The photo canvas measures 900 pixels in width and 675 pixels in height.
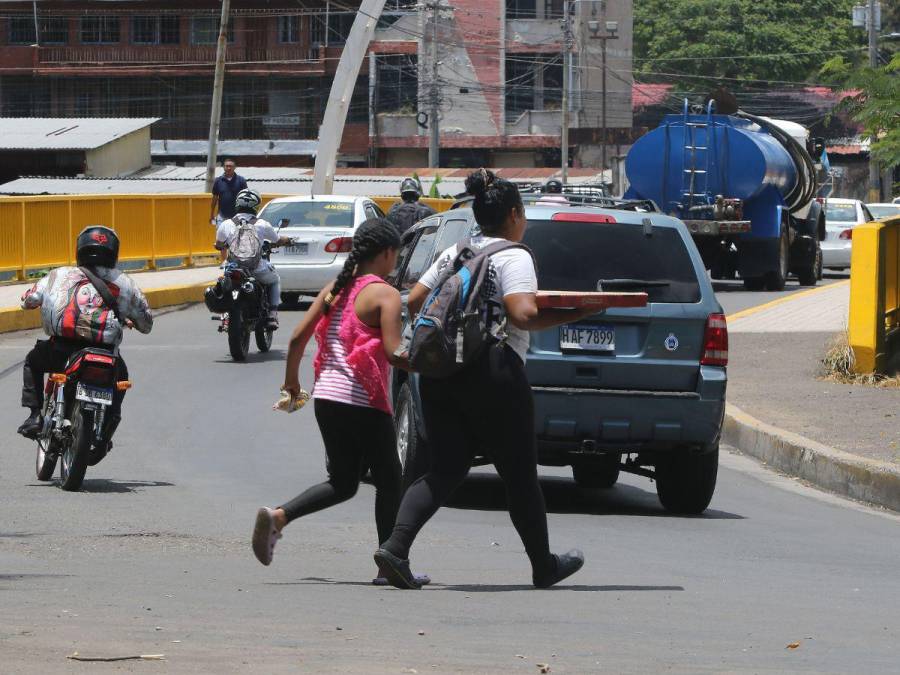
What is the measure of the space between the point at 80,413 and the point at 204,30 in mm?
67669

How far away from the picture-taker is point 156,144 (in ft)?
244

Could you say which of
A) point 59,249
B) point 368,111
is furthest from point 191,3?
point 59,249

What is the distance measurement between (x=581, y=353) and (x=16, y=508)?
129 inches

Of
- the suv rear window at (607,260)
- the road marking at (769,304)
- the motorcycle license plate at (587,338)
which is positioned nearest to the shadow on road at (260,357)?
the road marking at (769,304)

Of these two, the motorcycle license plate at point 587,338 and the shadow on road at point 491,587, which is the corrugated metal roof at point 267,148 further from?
the shadow on road at point 491,587

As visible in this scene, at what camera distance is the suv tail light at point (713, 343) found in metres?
9.56

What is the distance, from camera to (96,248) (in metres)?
10.5

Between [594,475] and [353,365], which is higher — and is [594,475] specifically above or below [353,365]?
below

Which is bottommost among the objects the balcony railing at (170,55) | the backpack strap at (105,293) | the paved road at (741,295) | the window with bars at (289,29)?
the paved road at (741,295)

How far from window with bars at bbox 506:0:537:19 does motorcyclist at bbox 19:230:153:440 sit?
6548 centimetres

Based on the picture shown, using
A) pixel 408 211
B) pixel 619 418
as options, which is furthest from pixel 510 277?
pixel 408 211

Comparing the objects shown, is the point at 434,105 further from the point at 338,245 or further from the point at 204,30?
the point at 338,245

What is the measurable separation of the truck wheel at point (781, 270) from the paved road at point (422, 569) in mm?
17049

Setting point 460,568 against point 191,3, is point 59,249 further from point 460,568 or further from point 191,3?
point 191,3
